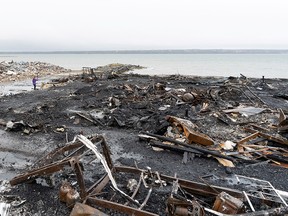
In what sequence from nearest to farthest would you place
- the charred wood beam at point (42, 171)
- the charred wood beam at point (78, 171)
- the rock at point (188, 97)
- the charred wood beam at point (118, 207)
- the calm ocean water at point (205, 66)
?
1. the charred wood beam at point (118, 207)
2. the charred wood beam at point (78, 171)
3. the charred wood beam at point (42, 171)
4. the rock at point (188, 97)
5. the calm ocean water at point (205, 66)

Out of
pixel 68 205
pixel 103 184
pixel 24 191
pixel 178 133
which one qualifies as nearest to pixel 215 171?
pixel 178 133

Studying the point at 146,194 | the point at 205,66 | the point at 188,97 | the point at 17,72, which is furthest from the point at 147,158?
the point at 205,66

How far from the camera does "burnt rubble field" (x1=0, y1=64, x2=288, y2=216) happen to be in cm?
458

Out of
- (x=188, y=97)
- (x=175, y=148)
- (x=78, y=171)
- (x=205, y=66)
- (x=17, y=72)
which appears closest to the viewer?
(x=78, y=171)

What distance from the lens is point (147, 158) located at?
6996mm

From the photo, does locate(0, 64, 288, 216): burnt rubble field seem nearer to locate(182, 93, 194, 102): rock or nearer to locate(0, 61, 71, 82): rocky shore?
locate(182, 93, 194, 102): rock

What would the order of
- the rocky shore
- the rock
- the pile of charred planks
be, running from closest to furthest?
the pile of charred planks, the rock, the rocky shore

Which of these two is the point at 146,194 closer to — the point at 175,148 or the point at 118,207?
the point at 118,207

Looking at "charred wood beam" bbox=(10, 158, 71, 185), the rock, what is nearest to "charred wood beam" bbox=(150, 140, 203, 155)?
"charred wood beam" bbox=(10, 158, 71, 185)

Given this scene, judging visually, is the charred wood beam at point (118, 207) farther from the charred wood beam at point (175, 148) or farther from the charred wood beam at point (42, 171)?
the charred wood beam at point (175, 148)

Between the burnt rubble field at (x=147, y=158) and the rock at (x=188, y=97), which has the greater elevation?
the rock at (x=188, y=97)

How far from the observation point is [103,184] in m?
4.82

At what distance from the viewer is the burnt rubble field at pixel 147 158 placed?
4.58 metres

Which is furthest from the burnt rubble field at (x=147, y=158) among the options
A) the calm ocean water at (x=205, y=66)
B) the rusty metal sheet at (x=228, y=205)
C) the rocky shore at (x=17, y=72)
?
the calm ocean water at (x=205, y=66)
